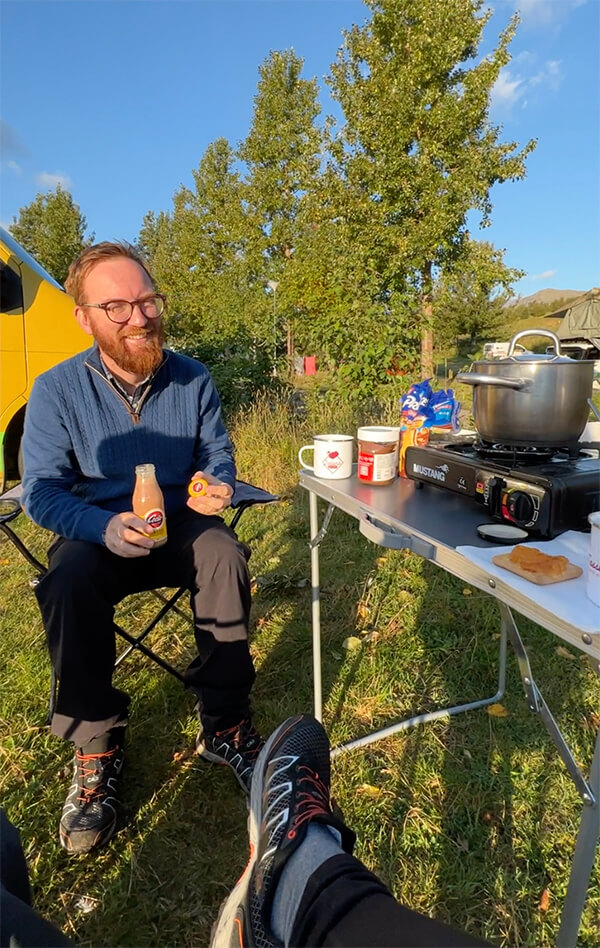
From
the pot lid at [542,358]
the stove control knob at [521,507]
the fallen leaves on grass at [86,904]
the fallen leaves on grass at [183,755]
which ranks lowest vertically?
the fallen leaves on grass at [86,904]

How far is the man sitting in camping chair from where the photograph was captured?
1572mm

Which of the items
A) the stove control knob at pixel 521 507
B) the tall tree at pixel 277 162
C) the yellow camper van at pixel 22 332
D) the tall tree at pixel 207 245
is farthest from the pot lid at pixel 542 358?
the tall tree at pixel 207 245

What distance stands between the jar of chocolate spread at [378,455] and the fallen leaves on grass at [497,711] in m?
1.10

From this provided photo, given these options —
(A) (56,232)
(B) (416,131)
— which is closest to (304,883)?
(B) (416,131)

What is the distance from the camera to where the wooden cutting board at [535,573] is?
2.84ft

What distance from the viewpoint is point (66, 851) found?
155cm

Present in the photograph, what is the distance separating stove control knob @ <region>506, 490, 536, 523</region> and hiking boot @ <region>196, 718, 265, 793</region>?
1.14 meters

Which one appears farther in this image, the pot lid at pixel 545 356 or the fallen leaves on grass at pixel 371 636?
the fallen leaves on grass at pixel 371 636

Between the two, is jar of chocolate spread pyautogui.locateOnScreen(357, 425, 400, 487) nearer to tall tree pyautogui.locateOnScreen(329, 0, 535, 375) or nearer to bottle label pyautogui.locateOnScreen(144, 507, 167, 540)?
bottle label pyautogui.locateOnScreen(144, 507, 167, 540)

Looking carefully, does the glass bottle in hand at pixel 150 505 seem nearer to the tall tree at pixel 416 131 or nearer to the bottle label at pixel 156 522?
the bottle label at pixel 156 522

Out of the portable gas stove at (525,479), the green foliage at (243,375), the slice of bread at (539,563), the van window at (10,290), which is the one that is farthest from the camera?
the green foliage at (243,375)

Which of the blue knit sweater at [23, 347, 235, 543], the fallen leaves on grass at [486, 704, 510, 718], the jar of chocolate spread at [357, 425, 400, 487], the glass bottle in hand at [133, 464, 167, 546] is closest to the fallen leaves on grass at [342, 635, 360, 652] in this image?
the fallen leaves on grass at [486, 704, 510, 718]

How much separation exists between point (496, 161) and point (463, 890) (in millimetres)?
15314

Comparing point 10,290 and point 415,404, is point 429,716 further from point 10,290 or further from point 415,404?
point 10,290
